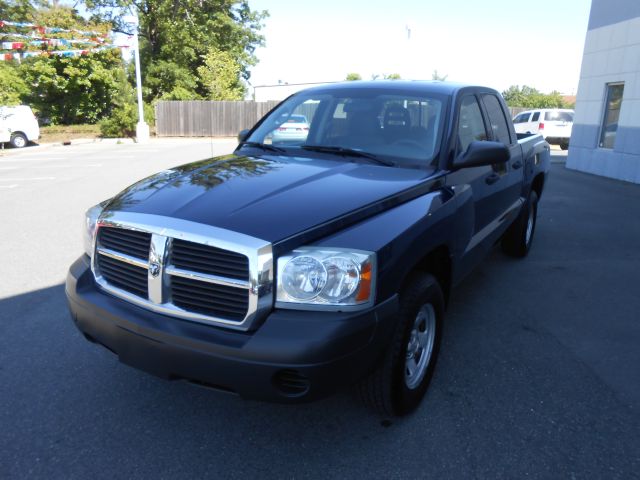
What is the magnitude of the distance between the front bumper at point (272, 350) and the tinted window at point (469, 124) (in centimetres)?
169

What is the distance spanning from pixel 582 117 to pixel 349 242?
567 inches

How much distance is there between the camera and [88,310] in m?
2.54

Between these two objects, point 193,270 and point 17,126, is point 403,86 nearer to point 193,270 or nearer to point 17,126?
point 193,270

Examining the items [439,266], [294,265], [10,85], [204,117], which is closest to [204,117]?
[204,117]

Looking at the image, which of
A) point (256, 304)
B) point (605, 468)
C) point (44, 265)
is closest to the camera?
point (256, 304)

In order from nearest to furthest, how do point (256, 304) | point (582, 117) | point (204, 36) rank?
point (256, 304)
point (582, 117)
point (204, 36)

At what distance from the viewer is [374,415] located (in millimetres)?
2814

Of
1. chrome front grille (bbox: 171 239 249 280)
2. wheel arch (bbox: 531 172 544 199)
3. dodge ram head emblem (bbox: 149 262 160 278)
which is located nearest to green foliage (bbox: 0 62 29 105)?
wheel arch (bbox: 531 172 544 199)

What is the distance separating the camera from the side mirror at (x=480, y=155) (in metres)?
3.22

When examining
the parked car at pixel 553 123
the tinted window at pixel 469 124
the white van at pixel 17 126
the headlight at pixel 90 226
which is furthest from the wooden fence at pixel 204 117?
the headlight at pixel 90 226

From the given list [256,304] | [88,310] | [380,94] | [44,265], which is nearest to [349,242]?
[256,304]

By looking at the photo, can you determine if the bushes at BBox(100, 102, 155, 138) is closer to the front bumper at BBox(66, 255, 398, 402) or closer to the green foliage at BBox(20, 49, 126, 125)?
the green foliage at BBox(20, 49, 126, 125)

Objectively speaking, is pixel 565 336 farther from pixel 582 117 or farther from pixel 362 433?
pixel 582 117

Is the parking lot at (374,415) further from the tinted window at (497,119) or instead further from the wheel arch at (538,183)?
the wheel arch at (538,183)
